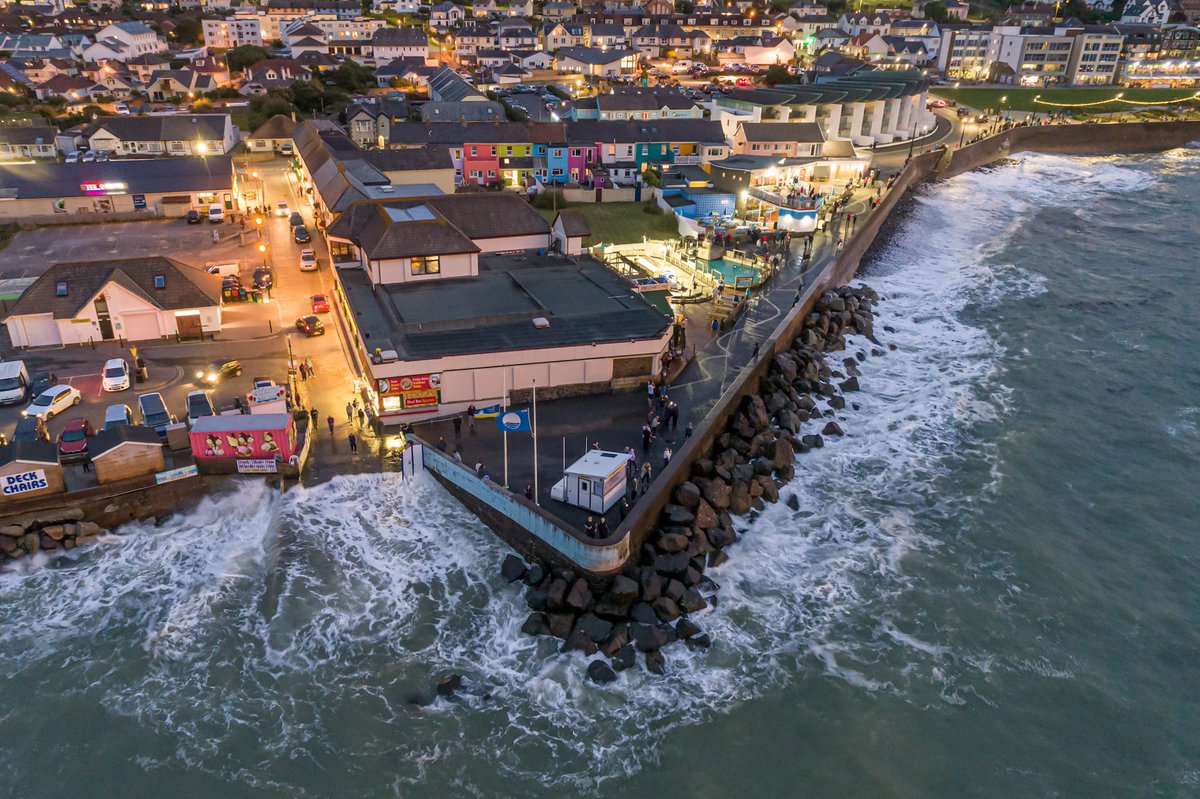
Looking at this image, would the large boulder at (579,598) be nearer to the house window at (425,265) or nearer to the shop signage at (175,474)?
the shop signage at (175,474)

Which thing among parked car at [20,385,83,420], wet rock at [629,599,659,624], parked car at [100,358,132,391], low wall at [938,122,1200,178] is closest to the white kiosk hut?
wet rock at [629,599,659,624]

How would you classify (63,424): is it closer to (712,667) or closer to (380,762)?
(380,762)

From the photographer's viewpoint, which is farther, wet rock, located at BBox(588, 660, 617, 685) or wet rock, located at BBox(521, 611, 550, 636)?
wet rock, located at BBox(521, 611, 550, 636)

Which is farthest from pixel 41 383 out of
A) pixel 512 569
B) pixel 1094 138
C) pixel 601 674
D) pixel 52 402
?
pixel 1094 138

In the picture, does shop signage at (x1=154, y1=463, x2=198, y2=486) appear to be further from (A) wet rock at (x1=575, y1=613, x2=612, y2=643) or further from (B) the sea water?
(A) wet rock at (x1=575, y1=613, x2=612, y2=643)

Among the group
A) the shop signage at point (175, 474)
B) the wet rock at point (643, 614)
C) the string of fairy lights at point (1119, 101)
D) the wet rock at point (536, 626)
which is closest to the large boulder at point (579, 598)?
the wet rock at point (536, 626)

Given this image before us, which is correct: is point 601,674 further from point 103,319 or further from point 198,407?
point 103,319
